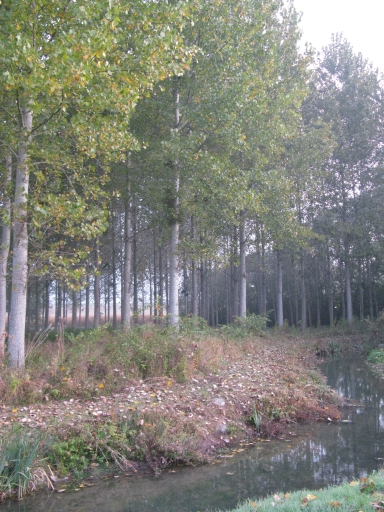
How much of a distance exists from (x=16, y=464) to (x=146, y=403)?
309 cm

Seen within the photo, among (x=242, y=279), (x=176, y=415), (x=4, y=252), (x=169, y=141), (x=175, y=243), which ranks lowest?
(x=176, y=415)

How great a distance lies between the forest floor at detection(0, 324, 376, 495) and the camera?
7.75m

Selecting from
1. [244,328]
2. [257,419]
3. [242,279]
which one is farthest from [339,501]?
[242,279]

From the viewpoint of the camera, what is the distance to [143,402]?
9.29m

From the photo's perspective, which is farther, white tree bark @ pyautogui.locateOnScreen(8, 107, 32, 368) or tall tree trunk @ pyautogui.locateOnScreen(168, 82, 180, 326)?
tall tree trunk @ pyautogui.locateOnScreen(168, 82, 180, 326)

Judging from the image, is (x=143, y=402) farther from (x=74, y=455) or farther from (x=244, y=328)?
(x=244, y=328)

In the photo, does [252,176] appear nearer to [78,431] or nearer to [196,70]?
[196,70]

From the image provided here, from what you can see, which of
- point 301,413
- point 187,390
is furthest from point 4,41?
point 301,413

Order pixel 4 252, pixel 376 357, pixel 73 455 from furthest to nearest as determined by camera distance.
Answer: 1. pixel 376 357
2. pixel 4 252
3. pixel 73 455

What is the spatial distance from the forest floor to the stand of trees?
1.36 metres

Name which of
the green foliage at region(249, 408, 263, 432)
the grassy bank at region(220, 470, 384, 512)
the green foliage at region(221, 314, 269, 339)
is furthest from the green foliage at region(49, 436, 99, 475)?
the green foliage at region(221, 314, 269, 339)

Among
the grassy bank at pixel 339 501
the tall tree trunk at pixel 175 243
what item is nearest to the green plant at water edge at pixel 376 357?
the tall tree trunk at pixel 175 243

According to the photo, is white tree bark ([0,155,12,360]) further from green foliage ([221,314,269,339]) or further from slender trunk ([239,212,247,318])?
slender trunk ([239,212,247,318])

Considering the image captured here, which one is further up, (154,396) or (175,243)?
(175,243)
